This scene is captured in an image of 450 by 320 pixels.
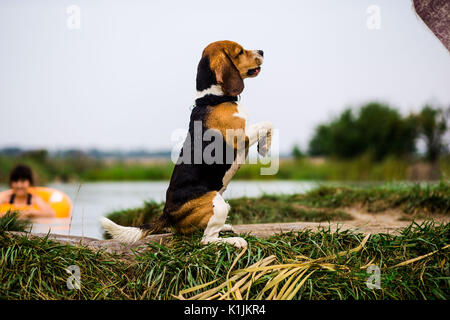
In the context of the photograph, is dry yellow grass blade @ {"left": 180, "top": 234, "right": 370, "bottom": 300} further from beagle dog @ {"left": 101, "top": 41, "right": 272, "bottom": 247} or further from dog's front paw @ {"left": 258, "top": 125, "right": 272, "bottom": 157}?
dog's front paw @ {"left": 258, "top": 125, "right": 272, "bottom": 157}

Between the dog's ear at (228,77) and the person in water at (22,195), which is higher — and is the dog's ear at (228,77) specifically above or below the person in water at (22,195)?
above

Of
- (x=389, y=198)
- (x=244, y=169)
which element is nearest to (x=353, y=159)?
(x=244, y=169)

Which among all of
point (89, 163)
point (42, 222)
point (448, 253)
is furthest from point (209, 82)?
point (89, 163)

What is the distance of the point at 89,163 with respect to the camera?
2312cm

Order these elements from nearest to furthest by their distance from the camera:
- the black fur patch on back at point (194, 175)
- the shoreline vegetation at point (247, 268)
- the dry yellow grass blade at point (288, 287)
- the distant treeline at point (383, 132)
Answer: the dry yellow grass blade at point (288, 287), the shoreline vegetation at point (247, 268), the black fur patch on back at point (194, 175), the distant treeline at point (383, 132)

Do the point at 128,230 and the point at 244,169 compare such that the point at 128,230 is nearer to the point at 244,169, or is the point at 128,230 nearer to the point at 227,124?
the point at 227,124

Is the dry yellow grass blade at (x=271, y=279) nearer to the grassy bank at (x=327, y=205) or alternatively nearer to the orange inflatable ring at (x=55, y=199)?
the grassy bank at (x=327, y=205)

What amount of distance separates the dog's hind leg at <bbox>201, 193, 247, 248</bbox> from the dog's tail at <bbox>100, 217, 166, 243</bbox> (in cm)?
52

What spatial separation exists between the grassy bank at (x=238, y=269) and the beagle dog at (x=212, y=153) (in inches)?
9.1

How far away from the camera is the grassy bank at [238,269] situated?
Result: 11.7 feet

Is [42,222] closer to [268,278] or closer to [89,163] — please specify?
[268,278]

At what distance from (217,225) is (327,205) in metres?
4.26

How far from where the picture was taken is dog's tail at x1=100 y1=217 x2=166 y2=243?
398 cm

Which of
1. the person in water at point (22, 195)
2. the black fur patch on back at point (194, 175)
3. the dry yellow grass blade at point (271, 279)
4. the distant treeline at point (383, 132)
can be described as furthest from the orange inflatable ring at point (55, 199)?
the distant treeline at point (383, 132)
